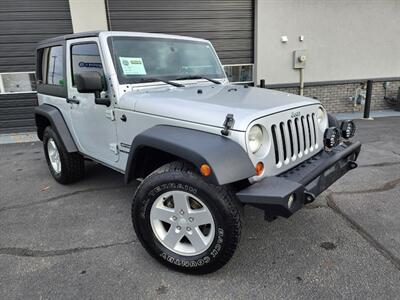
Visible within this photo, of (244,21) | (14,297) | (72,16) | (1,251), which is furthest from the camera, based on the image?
(244,21)

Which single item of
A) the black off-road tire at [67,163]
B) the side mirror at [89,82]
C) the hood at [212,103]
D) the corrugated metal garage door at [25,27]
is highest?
the corrugated metal garage door at [25,27]

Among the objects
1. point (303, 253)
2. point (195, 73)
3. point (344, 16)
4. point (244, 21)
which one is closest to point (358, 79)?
point (344, 16)

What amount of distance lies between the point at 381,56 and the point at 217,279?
31.1ft

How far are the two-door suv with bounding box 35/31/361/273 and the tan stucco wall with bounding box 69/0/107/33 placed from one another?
15.1ft

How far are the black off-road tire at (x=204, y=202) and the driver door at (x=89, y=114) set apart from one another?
3.22 feet

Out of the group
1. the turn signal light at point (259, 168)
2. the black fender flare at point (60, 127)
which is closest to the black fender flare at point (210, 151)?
the turn signal light at point (259, 168)

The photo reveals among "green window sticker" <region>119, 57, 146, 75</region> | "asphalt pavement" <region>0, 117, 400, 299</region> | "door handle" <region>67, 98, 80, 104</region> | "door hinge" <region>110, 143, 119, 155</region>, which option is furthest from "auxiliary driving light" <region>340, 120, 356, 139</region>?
"door handle" <region>67, 98, 80, 104</region>

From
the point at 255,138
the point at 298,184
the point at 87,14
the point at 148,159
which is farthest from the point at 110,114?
the point at 87,14

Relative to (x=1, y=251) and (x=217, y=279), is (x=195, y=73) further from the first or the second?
(x=1, y=251)

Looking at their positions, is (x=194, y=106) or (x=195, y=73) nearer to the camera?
(x=194, y=106)

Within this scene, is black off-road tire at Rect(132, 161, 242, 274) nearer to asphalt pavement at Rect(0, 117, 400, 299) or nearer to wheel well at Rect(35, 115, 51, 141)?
asphalt pavement at Rect(0, 117, 400, 299)

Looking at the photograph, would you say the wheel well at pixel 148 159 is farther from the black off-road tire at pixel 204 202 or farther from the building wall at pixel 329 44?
the building wall at pixel 329 44

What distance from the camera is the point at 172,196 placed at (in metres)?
2.38

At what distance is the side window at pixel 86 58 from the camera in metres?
3.21
